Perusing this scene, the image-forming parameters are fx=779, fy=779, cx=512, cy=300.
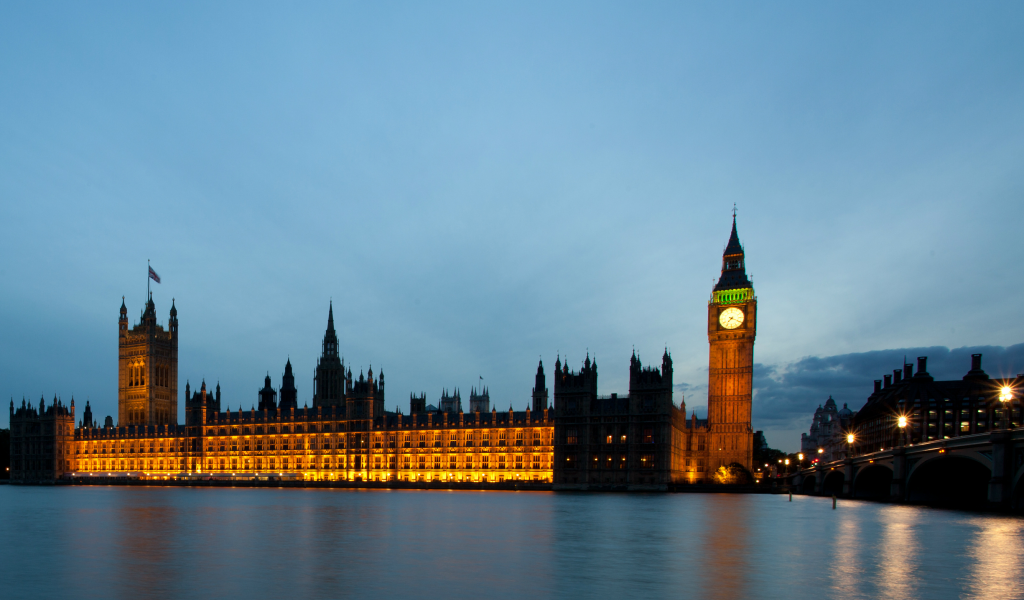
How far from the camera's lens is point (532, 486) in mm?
127688

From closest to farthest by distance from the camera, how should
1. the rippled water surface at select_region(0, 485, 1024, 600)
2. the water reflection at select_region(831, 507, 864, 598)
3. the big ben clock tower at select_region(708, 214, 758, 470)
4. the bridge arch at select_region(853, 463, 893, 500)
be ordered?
1. the rippled water surface at select_region(0, 485, 1024, 600)
2. the water reflection at select_region(831, 507, 864, 598)
3. the bridge arch at select_region(853, 463, 893, 500)
4. the big ben clock tower at select_region(708, 214, 758, 470)

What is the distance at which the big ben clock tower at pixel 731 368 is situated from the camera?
5423 inches

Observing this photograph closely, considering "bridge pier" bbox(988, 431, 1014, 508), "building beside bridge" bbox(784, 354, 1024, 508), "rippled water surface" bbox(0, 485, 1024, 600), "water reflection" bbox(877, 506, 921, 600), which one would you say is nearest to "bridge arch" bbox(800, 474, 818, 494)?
"building beside bridge" bbox(784, 354, 1024, 508)

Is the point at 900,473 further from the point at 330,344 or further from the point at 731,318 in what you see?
the point at 330,344

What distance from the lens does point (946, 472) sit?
79688mm

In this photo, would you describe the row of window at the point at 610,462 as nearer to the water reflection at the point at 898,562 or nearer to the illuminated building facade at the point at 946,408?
the illuminated building facade at the point at 946,408

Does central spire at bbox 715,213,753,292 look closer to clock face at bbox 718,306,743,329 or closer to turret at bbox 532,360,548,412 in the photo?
clock face at bbox 718,306,743,329

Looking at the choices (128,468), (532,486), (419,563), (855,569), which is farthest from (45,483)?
(855,569)

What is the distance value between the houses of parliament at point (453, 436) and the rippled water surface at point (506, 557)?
67.8 m

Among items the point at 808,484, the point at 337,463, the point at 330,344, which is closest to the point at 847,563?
the point at 808,484

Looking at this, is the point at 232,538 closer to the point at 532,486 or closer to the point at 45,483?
the point at 532,486

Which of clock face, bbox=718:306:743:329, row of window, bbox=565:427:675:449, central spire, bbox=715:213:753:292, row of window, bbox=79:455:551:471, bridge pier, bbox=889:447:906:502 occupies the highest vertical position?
central spire, bbox=715:213:753:292

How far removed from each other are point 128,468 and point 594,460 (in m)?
112

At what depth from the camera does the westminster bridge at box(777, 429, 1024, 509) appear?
53062mm
